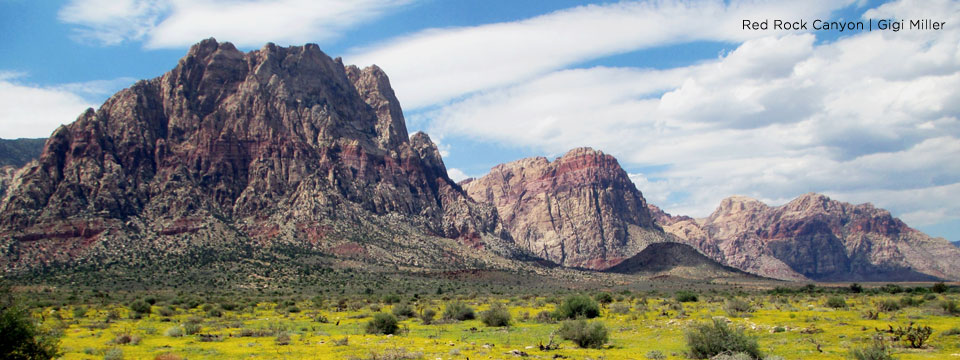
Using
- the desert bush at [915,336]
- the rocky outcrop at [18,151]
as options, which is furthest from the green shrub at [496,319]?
the rocky outcrop at [18,151]

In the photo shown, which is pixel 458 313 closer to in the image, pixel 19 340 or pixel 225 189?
pixel 19 340

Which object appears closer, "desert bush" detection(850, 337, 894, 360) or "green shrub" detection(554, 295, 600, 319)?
"desert bush" detection(850, 337, 894, 360)

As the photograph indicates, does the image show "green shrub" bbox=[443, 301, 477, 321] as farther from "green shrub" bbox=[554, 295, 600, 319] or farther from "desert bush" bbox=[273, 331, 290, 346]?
"desert bush" bbox=[273, 331, 290, 346]

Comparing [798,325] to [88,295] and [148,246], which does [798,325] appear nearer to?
[88,295]

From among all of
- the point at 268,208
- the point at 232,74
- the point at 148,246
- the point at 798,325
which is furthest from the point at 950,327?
the point at 232,74

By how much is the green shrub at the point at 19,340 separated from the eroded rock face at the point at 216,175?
103124mm

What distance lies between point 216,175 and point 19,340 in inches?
5843

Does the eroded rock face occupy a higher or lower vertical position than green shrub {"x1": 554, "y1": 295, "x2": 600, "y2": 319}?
higher

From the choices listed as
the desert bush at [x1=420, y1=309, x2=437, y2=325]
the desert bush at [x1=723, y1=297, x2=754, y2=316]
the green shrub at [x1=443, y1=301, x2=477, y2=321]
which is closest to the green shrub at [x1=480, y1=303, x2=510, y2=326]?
the desert bush at [x1=420, y1=309, x2=437, y2=325]

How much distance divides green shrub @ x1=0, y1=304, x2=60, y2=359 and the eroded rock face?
4060 inches

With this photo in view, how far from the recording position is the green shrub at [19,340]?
21891 mm

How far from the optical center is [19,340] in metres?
22.3

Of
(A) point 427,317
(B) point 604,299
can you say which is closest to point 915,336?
(A) point 427,317

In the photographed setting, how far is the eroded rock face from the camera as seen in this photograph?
12719cm
